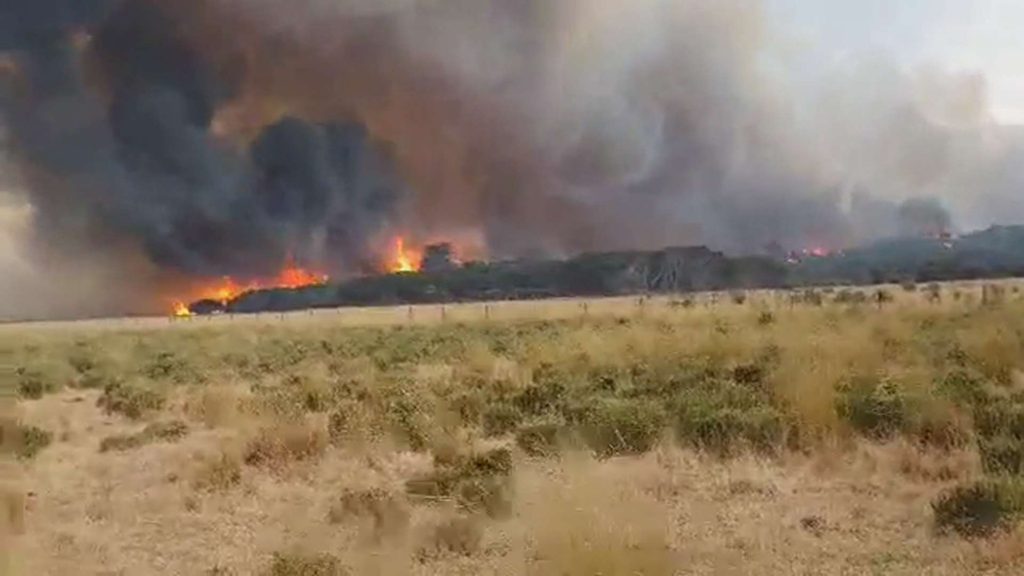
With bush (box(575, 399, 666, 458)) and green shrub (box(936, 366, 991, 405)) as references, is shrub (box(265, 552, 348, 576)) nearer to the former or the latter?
bush (box(575, 399, 666, 458))

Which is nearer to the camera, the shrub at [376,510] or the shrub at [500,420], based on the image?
the shrub at [376,510]

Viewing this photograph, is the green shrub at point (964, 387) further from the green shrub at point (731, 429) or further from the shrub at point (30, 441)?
the shrub at point (30, 441)

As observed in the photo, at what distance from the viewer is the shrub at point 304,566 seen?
773cm

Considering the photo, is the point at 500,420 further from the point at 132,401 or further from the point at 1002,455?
the point at 132,401

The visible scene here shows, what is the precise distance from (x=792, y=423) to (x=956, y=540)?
170 inches

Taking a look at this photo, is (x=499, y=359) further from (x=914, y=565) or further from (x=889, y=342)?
(x=914, y=565)

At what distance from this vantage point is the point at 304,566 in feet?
25.7

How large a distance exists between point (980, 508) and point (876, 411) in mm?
4004

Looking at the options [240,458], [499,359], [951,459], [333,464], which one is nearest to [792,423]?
[951,459]

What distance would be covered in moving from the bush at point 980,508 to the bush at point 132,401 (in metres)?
14.6

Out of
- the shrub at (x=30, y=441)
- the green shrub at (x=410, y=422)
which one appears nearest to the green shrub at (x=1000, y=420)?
the green shrub at (x=410, y=422)

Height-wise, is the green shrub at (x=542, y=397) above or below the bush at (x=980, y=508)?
above

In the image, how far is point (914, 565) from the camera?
7.83 metres

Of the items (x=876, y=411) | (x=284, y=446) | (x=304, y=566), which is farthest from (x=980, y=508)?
(x=284, y=446)
